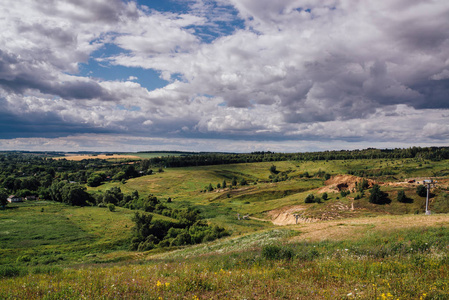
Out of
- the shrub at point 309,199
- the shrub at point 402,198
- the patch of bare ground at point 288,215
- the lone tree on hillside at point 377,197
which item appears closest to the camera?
the shrub at point 402,198

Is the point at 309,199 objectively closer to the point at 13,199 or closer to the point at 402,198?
the point at 402,198

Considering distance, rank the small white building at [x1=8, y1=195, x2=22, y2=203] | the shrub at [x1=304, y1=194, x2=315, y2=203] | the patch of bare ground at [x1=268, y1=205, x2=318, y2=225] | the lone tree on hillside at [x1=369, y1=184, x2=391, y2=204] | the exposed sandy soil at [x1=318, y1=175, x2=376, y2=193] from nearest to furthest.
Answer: the patch of bare ground at [x1=268, y1=205, x2=318, y2=225] → the lone tree on hillside at [x1=369, y1=184, x2=391, y2=204] → the shrub at [x1=304, y1=194, x2=315, y2=203] → the exposed sandy soil at [x1=318, y1=175, x2=376, y2=193] → the small white building at [x1=8, y1=195, x2=22, y2=203]

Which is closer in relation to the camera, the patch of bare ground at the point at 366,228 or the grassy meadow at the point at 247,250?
the grassy meadow at the point at 247,250

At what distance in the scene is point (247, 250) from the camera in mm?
19031

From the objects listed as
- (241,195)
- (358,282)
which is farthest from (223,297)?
(241,195)

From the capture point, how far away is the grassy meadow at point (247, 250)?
810cm

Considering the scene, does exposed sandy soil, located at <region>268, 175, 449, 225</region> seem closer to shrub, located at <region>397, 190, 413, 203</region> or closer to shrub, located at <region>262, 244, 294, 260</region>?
shrub, located at <region>397, 190, 413, 203</region>

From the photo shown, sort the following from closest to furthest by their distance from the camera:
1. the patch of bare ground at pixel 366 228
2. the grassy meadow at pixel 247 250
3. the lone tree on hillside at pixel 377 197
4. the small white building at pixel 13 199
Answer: the grassy meadow at pixel 247 250
the patch of bare ground at pixel 366 228
the lone tree on hillside at pixel 377 197
the small white building at pixel 13 199

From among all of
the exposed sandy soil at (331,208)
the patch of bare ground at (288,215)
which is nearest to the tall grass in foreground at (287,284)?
the exposed sandy soil at (331,208)

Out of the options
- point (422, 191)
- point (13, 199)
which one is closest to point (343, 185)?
point (422, 191)

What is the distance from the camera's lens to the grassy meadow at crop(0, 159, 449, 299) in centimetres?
810

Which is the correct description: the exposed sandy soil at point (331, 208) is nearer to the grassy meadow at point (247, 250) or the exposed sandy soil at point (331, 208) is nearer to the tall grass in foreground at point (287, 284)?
the grassy meadow at point (247, 250)

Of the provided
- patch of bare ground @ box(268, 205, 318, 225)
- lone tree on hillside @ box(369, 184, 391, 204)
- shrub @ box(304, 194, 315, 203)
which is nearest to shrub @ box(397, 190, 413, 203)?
lone tree on hillside @ box(369, 184, 391, 204)

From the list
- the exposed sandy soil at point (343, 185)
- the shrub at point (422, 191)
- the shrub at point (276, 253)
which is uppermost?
the shrub at point (276, 253)
